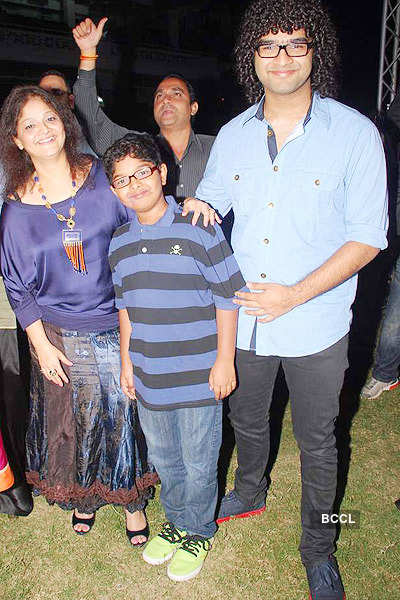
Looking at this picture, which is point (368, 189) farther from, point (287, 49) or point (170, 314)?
point (170, 314)

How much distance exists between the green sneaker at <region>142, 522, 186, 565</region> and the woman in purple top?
9 cm

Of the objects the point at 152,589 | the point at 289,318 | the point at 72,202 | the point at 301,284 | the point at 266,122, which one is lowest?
the point at 152,589

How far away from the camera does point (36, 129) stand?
85.1 inches

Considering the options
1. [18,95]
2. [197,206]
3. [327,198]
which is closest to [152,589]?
[197,206]

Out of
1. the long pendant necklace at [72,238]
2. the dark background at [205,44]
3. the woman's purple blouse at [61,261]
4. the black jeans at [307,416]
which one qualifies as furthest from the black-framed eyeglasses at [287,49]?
the dark background at [205,44]

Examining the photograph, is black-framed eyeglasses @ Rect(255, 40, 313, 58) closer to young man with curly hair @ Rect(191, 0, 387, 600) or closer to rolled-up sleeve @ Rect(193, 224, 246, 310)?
young man with curly hair @ Rect(191, 0, 387, 600)

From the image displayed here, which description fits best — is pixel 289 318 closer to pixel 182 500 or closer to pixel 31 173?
pixel 182 500

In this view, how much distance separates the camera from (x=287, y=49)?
6.08ft

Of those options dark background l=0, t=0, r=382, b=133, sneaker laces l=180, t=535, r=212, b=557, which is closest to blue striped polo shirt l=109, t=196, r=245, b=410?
sneaker laces l=180, t=535, r=212, b=557

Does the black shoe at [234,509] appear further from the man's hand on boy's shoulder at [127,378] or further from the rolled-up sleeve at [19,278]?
the rolled-up sleeve at [19,278]

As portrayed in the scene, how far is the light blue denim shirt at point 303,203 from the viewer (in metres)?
1.85

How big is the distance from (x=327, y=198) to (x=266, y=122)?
406mm

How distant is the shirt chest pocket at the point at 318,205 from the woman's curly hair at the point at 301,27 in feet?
1.36

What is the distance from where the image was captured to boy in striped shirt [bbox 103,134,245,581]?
2.00 metres
